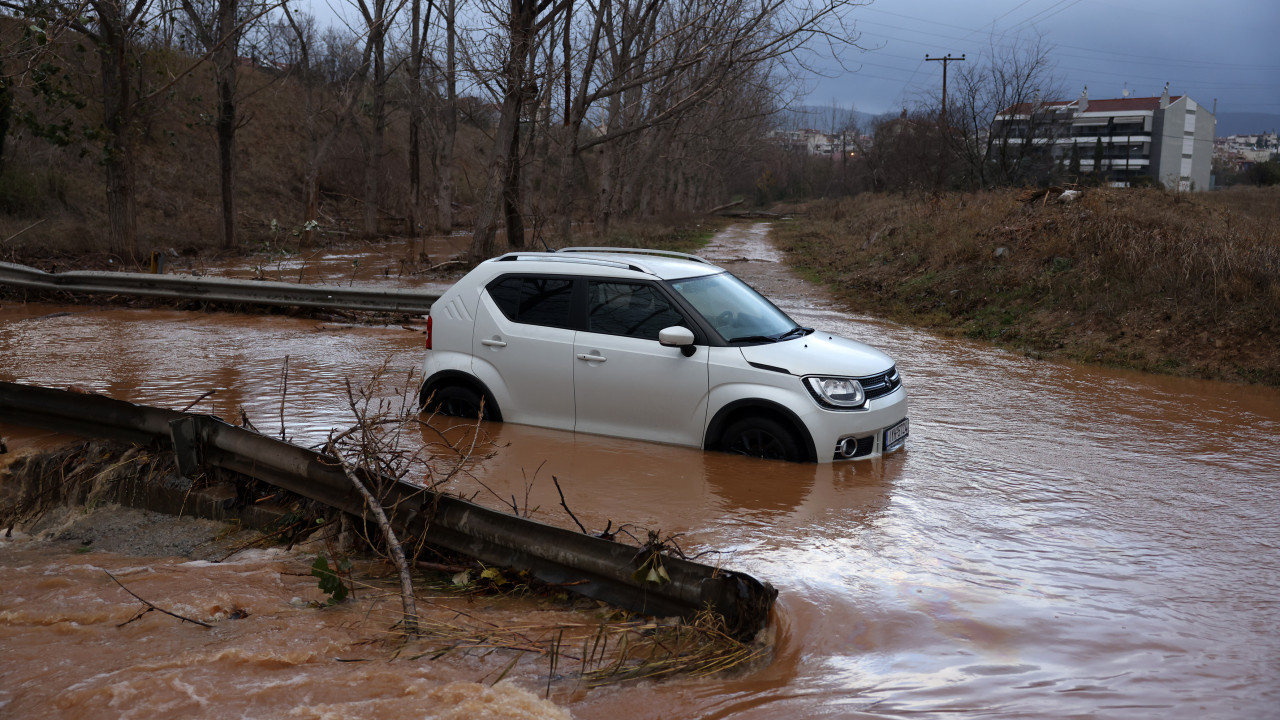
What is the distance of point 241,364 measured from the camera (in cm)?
1108

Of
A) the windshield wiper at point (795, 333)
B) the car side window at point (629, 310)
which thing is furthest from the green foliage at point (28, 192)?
the windshield wiper at point (795, 333)

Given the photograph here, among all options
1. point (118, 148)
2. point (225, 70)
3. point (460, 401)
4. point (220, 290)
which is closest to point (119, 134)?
point (118, 148)

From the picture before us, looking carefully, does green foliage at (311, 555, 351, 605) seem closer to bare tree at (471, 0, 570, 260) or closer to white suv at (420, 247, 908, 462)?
white suv at (420, 247, 908, 462)

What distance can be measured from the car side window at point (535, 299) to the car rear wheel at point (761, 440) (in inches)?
62.8

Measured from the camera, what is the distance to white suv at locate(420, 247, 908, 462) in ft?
22.2

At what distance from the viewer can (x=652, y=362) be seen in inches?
279

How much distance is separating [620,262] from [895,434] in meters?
2.53

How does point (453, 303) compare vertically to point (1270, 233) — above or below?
below

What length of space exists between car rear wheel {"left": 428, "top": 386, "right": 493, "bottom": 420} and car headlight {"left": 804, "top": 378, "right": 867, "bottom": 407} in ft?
8.98

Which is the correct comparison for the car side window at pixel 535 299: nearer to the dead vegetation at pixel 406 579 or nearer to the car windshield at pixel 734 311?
the car windshield at pixel 734 311

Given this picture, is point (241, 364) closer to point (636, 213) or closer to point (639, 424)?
point (639, 424)

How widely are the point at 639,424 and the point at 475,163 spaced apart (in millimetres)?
64260

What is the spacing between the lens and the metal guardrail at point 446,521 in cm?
411

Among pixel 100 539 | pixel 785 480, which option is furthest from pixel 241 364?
pixel 785 480
